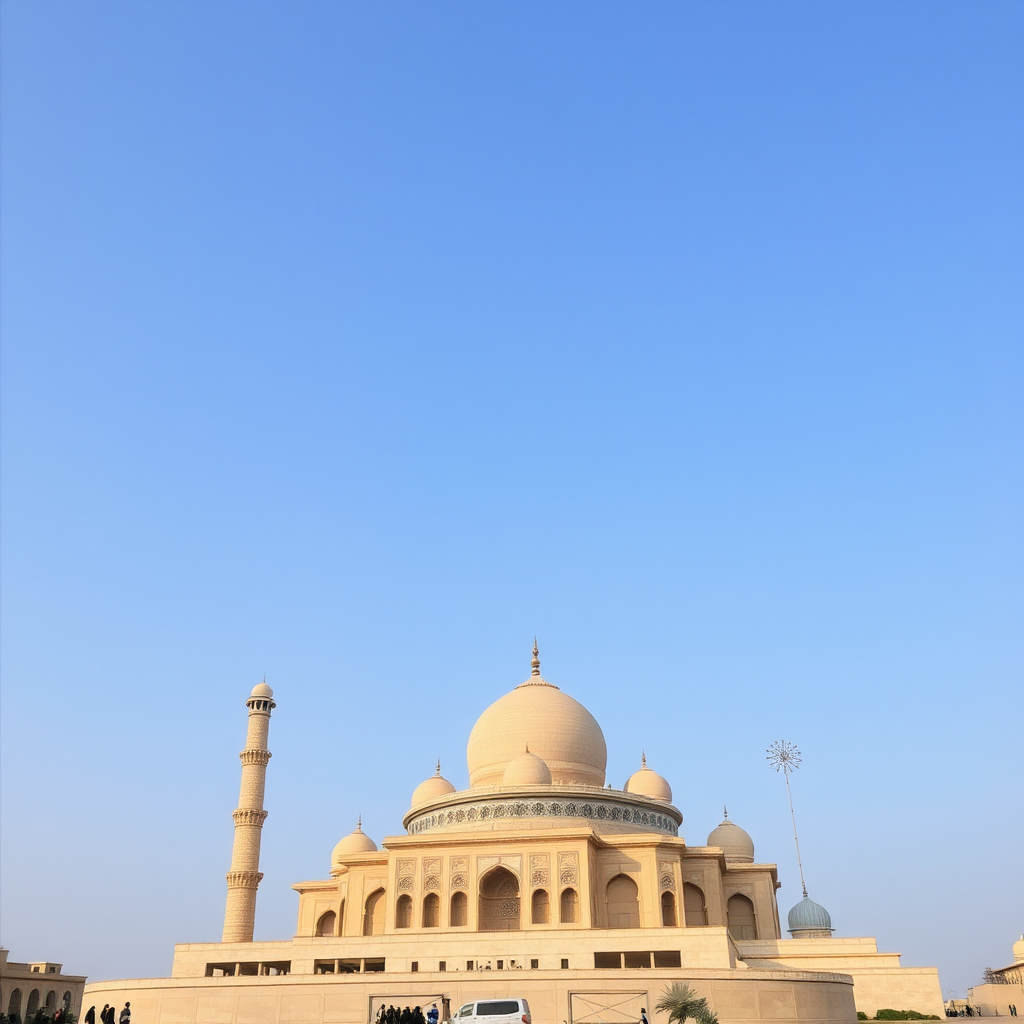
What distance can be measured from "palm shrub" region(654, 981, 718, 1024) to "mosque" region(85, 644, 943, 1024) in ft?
2.00

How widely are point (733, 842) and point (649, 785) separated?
149 inches

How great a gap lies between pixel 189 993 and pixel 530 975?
9.80 m

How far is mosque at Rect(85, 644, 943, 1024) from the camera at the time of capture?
2722cm

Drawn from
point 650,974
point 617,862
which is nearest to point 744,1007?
point 650,974

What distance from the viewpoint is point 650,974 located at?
27.0 m

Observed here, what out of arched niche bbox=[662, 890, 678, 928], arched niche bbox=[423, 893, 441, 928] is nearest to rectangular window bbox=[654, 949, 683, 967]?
arched niche bbox=[662, 890, 678, 928]

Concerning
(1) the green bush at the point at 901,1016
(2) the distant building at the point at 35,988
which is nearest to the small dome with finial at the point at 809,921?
(1) the green bush at the point at 901,1016

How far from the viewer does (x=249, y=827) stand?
1603 inches

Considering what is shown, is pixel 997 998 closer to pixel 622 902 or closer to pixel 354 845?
pixel 622 902

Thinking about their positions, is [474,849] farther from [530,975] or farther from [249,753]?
[249,753]

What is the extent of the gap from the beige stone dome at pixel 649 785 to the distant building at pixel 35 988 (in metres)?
25.8

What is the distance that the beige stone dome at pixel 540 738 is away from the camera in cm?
3950

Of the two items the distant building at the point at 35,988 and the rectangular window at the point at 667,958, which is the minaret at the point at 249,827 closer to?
the distant building at the point at 35,988

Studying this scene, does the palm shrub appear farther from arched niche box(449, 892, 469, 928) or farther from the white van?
arched niche box(449, 892, 469, 928)
